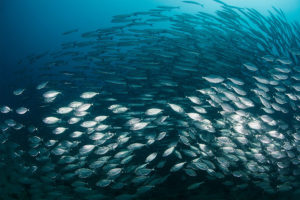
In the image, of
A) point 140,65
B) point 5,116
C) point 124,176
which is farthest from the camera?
point 5,116

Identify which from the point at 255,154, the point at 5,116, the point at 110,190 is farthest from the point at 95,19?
the point at 255,154

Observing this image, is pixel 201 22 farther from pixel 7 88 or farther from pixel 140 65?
pixel 7 88

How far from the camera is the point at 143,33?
761cm

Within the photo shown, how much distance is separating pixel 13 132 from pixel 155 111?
845 cm

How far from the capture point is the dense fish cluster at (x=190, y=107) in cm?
691

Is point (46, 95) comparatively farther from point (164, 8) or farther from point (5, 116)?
point (5, 116)

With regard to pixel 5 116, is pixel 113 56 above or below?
below

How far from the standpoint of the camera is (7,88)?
1465 centimetres

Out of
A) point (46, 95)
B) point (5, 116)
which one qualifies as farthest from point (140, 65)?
point (5, 116)

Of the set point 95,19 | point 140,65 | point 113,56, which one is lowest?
point 140,65

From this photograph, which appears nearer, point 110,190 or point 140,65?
point 140,65

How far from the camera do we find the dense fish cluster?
6.91 meters

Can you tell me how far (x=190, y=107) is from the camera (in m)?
8.53

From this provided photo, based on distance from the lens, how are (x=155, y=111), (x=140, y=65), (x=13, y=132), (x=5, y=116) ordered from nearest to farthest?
(x=155, y=111) → (x=140, y=65) → (x=13, y=132) → (x=5, y=116)
